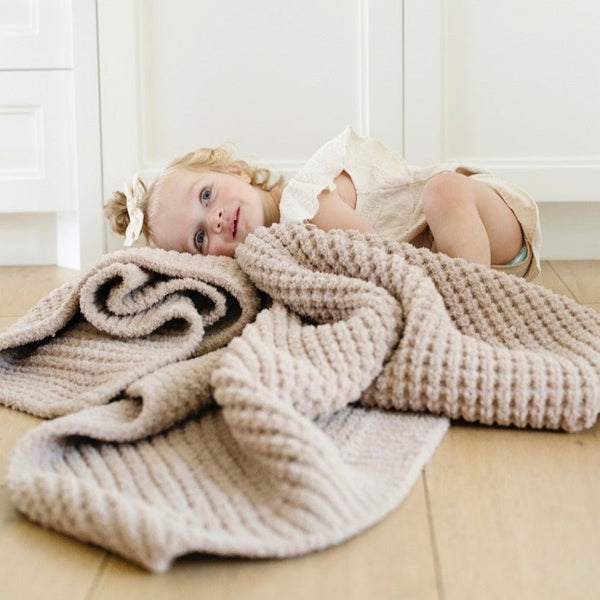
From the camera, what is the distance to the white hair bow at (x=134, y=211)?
1.53 metres

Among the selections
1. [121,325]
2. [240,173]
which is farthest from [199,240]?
[121,325]

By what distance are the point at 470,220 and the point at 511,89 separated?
1.83ft

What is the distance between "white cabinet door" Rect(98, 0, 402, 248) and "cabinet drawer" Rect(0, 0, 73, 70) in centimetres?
10

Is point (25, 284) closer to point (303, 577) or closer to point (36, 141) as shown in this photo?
point (36, 141)

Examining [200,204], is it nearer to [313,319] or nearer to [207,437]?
[313,319]

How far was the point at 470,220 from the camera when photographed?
1406 millimetres

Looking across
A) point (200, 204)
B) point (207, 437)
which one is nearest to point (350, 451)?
point (207, 437)

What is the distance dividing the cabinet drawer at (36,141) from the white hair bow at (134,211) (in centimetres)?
38

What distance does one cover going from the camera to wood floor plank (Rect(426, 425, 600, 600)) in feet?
2.35

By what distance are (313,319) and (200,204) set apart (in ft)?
1.21

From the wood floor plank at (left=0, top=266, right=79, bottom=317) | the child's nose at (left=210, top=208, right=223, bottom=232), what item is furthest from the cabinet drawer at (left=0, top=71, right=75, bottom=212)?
the child's nose at (left=210, top=208, right=223, bottom=232)

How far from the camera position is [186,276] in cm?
122

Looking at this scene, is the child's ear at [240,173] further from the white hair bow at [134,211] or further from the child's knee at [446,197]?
the child's knee at [446,197]

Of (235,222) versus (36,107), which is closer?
(235,222)
